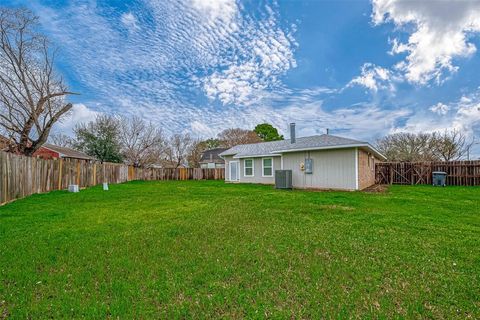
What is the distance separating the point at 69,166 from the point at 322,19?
13.9 metres

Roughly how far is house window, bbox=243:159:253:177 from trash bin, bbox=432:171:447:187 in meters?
11.5

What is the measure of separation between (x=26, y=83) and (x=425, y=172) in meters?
25.0

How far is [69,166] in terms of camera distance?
12.6 m

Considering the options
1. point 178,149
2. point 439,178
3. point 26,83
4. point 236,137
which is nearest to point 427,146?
point 439,178

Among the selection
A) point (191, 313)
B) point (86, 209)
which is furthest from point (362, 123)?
point (191, 313)

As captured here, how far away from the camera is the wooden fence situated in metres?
7.95

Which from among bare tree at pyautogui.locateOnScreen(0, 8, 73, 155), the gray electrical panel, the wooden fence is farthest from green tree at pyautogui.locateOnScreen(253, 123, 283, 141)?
bare tree at pyautogui.locateOnScreen(0, 8, 73, 155)

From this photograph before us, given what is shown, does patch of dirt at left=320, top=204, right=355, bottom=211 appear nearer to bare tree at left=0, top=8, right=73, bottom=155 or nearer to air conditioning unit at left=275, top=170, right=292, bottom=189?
air conditioning unit at left=275, top=170, right=292, bottom=189

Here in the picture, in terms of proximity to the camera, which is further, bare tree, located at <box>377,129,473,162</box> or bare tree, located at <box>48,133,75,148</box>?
bare tree, located at <box>48,133,75,148</box>

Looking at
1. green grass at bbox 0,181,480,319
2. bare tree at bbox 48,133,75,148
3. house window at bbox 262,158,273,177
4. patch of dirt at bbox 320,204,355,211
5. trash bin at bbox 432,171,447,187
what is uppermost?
bare tree at bbox 48,133,75,148

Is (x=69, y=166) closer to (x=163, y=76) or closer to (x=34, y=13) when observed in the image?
(x=163, y=76)

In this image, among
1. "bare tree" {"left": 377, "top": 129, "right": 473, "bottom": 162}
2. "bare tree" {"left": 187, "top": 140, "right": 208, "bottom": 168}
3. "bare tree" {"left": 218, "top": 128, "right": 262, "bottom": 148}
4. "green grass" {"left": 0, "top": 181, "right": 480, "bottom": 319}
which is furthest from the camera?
"bare tree" {"left": 218, "top": 128, "right": 262, "bottom": 148}

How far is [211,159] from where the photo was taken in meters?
37.1

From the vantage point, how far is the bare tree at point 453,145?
2322cm
